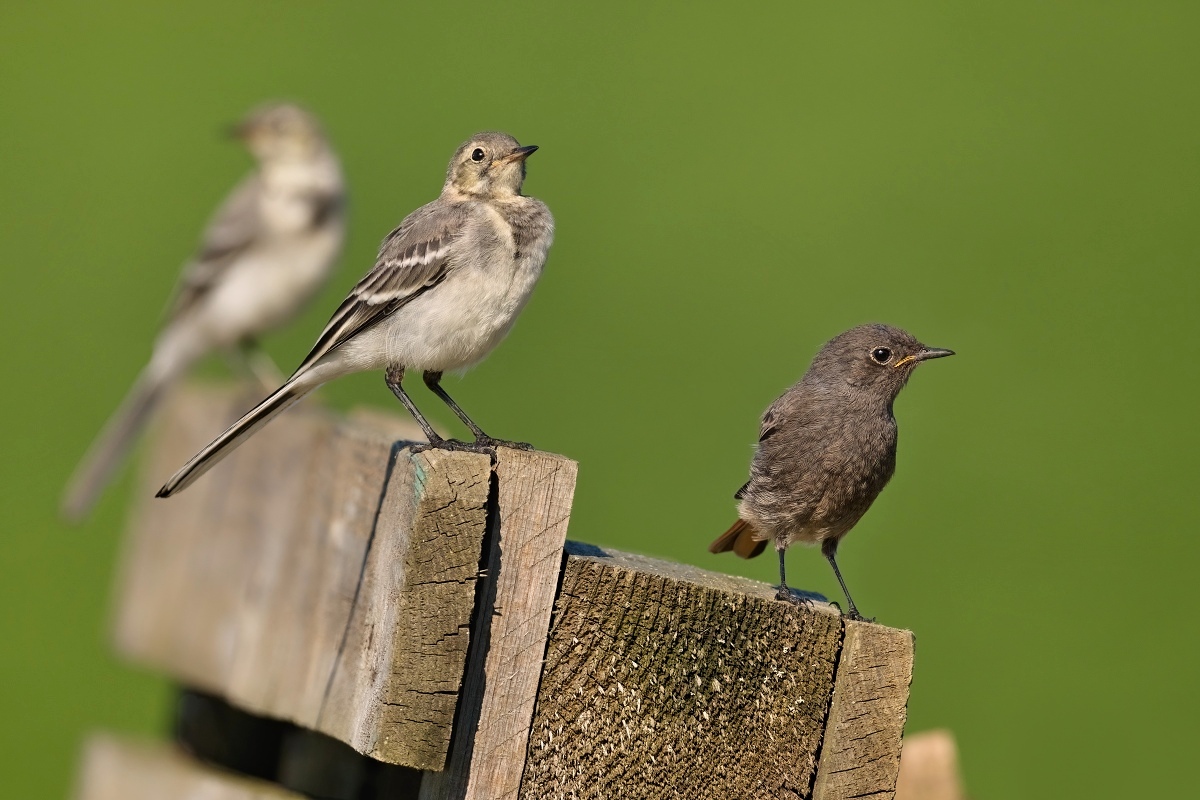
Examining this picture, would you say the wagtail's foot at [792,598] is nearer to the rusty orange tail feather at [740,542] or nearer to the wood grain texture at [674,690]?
the wood grain texture at [674,690]

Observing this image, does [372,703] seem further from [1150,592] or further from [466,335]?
[1150,592]

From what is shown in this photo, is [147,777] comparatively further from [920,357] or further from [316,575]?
[920,357]

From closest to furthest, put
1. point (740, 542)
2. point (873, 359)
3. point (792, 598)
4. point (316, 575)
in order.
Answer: point (792, 598) → point (316, 575) → point (873, 359) → point (740, 542)

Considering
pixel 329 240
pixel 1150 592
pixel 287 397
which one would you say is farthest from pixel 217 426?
pixel 1150 592

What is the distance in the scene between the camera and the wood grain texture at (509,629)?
320 centimetres

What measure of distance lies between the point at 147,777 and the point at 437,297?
2054 millimetres

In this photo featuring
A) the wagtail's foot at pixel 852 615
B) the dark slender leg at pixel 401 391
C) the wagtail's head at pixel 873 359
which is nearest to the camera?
the wagtail's foot at pixel 852 615

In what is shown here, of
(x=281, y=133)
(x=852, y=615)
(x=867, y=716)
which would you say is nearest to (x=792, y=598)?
(x=867, y=716)

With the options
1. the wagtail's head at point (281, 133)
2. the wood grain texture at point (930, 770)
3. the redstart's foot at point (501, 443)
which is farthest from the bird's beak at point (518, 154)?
the wagtail's head at point (281, 133)

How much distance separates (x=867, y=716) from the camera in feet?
11.1

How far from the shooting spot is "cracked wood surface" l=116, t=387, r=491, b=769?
10.2ft

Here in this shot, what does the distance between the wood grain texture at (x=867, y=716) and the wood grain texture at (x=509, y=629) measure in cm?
73

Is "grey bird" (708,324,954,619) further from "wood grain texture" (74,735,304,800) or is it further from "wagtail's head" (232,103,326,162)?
"wagtail's head" (232,103,326,162)

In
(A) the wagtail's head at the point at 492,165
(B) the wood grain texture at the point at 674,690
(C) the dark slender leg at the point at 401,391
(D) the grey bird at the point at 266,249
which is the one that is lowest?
(B) the wood grain texture at the point at 674,690
